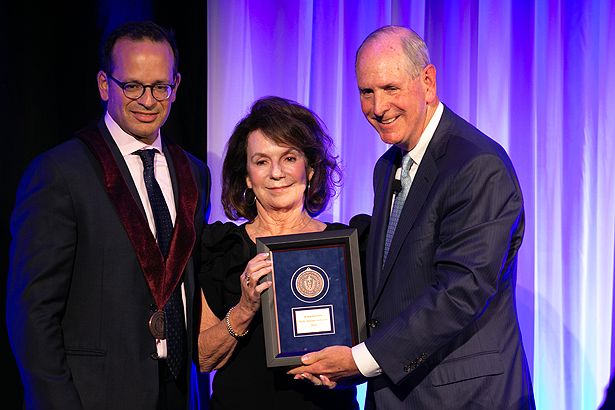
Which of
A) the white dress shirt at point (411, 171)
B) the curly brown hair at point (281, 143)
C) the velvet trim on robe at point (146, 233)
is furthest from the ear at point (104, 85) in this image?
the white dress shirt at point (411, 171)

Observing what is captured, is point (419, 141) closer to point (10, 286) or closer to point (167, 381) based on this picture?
point (167, 381)

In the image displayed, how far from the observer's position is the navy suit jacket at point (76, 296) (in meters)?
2.40

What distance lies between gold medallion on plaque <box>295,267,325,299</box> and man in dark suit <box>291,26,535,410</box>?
6.3 inches

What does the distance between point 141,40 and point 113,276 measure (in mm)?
784

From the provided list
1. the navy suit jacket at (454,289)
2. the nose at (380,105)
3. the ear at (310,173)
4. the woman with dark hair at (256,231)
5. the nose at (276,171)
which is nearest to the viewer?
the navy suit jacket at (454,289)

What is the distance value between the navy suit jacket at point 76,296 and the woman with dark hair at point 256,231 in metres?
0.36

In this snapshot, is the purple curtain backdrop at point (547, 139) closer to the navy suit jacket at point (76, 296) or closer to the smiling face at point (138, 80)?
the smiling face at point (138, 80)

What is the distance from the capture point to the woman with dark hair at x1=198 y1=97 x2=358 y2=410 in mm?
2811

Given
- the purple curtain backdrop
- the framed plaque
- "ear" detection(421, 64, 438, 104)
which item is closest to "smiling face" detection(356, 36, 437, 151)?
"ear" detection(421, 64, 438, 104)

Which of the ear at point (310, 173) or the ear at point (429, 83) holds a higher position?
the ear at point (429, 83)

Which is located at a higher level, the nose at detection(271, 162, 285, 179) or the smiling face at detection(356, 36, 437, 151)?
the smiling face at detection(356, 36, 437, 151)

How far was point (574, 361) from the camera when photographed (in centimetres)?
351

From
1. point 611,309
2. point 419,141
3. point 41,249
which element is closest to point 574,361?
point 611,309

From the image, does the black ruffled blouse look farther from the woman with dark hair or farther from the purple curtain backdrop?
the purple curtain backdrop
